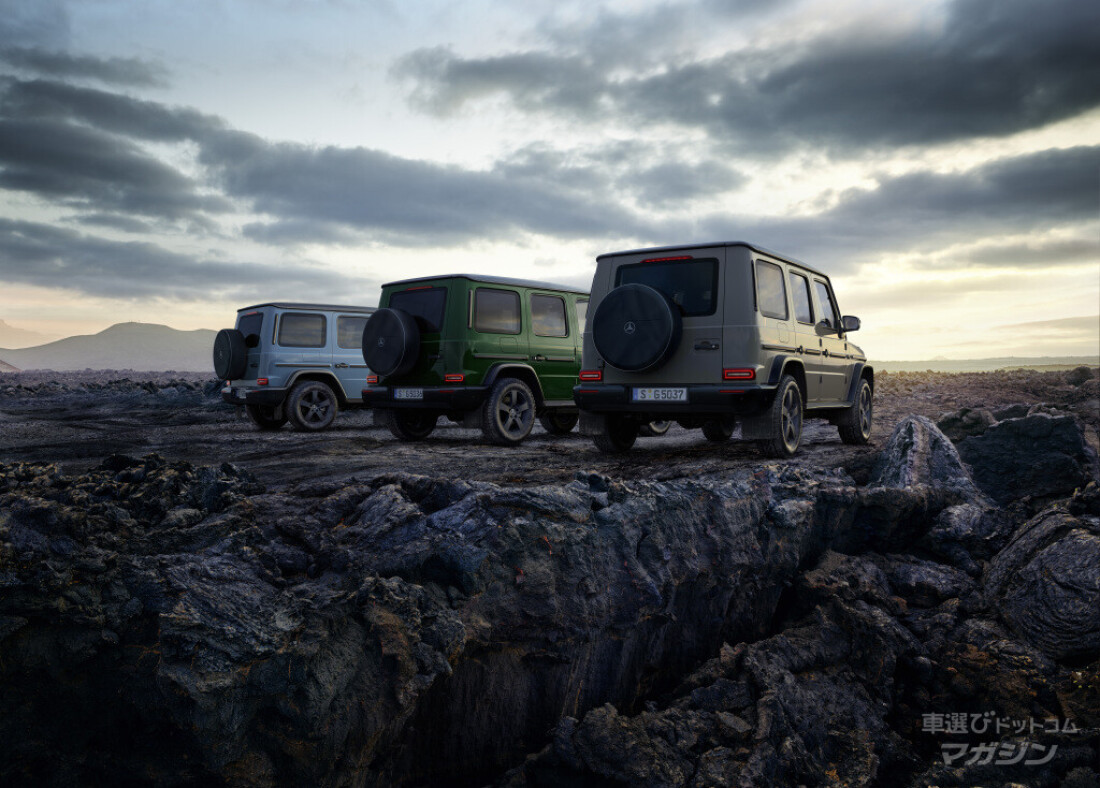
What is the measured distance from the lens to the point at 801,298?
8.07m

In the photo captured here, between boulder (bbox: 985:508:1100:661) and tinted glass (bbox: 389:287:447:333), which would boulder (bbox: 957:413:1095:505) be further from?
tinted glass (bbox: 389:287:447:333)

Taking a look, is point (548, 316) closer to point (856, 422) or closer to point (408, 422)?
point (408, 422)

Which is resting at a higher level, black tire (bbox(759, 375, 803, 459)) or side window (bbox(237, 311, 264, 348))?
side window (bbox(237, 311, 264, 348))

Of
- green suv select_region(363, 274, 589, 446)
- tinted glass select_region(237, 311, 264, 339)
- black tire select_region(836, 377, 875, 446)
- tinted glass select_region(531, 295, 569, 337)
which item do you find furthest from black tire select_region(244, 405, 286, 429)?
black tire select_region(836, 377, 875, 446)

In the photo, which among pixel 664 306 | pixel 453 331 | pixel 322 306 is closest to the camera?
pixel 664 306

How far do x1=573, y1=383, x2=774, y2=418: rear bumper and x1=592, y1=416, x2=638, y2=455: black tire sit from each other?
479 millimetres

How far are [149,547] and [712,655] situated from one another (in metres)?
3.15

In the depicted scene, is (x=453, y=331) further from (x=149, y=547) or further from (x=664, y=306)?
(x=149, y=547)

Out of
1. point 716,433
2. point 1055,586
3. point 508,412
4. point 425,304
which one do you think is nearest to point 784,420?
point 716,433

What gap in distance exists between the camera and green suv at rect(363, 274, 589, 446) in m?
8.55

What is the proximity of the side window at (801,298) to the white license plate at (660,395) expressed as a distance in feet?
6.38

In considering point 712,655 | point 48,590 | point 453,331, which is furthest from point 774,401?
point 48,590

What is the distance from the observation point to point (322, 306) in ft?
36.6

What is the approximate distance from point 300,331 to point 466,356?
151 inches
